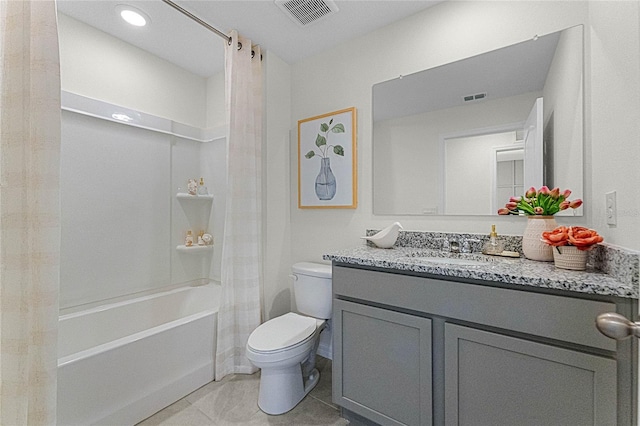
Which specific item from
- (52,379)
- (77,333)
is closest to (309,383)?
(52,379)

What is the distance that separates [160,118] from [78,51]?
25.3 inches

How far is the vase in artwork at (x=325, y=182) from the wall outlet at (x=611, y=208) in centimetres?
148

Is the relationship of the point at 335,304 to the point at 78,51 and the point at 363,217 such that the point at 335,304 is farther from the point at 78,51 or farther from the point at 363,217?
the point at 78,51

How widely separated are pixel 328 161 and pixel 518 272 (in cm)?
147

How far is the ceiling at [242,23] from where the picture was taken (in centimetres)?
178

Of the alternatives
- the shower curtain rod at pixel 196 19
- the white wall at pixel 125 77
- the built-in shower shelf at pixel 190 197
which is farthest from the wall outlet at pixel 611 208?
the white wall at pixel 125 77

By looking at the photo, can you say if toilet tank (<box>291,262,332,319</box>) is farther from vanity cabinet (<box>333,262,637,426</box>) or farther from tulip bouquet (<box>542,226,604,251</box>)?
tulip bouquet (<box>542,226,604,251</box>)

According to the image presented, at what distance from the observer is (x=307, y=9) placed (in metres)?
1.79

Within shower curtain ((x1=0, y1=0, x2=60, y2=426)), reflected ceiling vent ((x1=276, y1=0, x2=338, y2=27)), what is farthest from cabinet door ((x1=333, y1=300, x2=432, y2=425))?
reflected ceiling vent ((x1=276, y1=0, x2=338, y2=27))

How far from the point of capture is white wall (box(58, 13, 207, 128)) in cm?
197

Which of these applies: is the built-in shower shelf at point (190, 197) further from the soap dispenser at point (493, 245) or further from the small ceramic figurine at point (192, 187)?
the soap dispenser at point (493, 245)

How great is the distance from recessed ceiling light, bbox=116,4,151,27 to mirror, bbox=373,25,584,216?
168 centimetres

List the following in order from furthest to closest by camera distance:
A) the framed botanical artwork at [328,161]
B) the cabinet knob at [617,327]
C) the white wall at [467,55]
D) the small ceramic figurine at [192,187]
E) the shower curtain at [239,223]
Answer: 1. the small ceramic figurine at [192,187]
2. the framed botanical artwork at [328,161]
3. the shower curtain at [239,223]
4. the white wall at [467,55]
5. the cabinet knob at [617,327]

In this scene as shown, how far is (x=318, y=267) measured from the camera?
2.05 m
